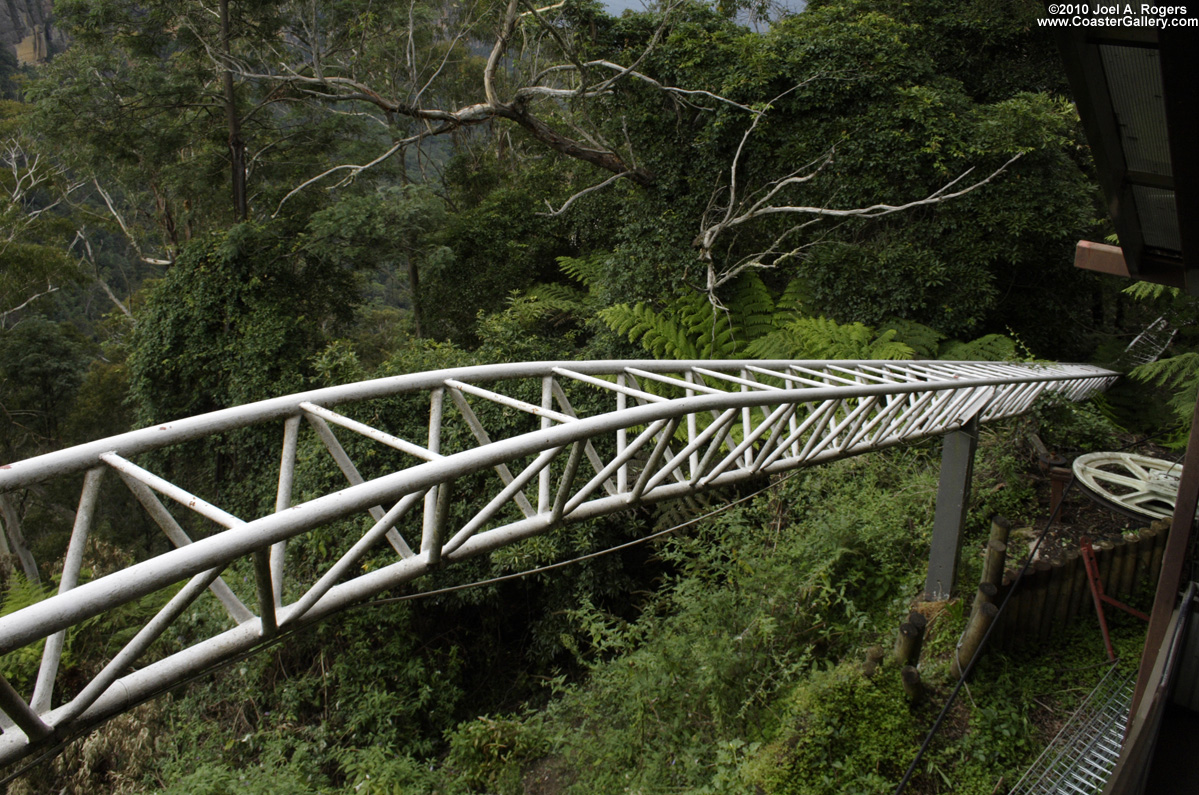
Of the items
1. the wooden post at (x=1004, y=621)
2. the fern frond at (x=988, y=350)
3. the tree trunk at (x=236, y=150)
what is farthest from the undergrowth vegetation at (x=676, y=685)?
the tree trunk at (x=236, y=150)

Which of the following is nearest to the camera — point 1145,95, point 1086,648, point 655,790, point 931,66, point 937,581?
point 1145,95

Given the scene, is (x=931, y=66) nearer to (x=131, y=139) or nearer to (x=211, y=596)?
(x=211, y=596)

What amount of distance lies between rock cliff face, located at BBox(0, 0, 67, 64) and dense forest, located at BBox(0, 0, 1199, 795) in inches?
811

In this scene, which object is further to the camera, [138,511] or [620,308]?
[138,511]

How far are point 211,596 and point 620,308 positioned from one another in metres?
6.58

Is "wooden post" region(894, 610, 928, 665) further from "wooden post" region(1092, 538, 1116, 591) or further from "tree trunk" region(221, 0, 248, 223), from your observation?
"tree trunk" region(221, 0, 248, 223)

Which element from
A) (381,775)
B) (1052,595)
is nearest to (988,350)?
(1052,595)

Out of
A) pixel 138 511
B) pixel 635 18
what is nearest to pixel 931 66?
pixel 635 18

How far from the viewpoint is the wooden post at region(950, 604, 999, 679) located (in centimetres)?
418

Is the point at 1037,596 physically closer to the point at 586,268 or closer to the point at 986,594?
the point at 986,594

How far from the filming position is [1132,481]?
228 inches

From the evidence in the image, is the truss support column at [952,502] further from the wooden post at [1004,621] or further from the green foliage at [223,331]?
the green foliage at [223,331]

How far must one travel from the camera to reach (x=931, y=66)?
9.98 meters

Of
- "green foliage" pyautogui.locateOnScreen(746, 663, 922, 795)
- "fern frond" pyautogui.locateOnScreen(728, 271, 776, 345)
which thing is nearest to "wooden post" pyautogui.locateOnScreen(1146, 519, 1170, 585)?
"green foliage" pyautogui.locateOnScreen(746, 663, 922, 795)
